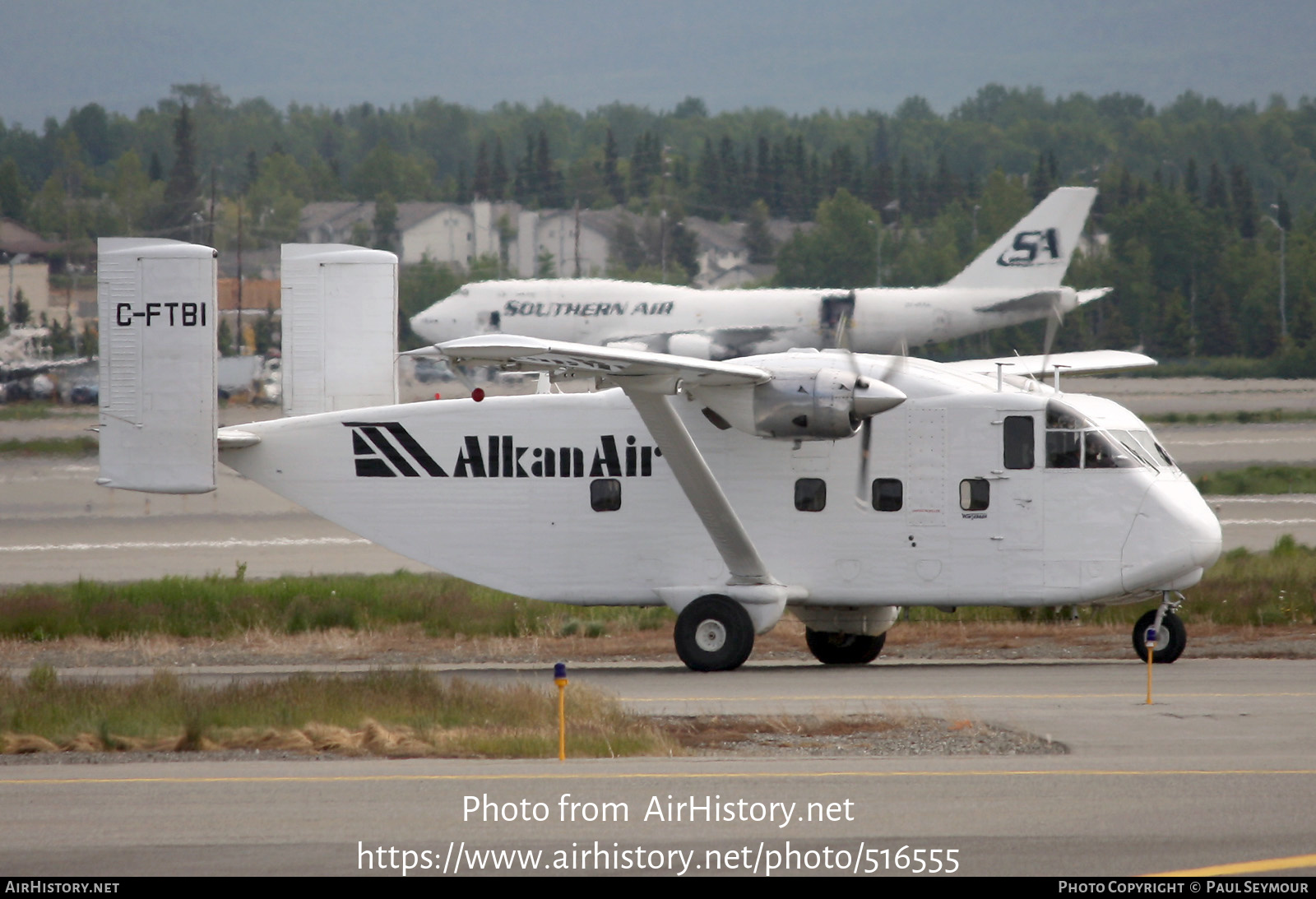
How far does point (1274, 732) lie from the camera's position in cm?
1305

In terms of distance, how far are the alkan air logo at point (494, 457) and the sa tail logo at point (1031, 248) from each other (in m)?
36.4

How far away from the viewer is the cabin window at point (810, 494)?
60.1 ft

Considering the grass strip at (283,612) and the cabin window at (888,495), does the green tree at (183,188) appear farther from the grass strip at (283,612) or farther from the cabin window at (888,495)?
the cabin window at (888,495)

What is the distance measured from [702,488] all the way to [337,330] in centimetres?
647

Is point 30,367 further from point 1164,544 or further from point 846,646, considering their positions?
point 1164,544

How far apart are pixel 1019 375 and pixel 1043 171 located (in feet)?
324

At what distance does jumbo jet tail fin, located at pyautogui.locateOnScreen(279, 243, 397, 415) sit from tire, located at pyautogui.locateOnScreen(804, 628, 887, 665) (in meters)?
6.69

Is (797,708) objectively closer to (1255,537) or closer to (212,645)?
(212,645)

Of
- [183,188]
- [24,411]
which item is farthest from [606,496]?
[183,188]

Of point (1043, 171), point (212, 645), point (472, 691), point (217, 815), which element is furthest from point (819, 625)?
point (1043, 171)

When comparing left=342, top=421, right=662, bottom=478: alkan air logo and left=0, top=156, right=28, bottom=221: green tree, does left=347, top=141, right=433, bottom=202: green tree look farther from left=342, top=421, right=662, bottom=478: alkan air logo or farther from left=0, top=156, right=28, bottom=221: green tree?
left=342, top=421, right=662, bottom=478: alkan air logo

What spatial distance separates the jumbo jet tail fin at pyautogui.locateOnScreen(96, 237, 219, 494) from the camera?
18.4 metres

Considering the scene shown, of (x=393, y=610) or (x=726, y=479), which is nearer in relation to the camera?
(x=726, y=479)

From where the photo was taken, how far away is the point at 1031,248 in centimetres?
5259
